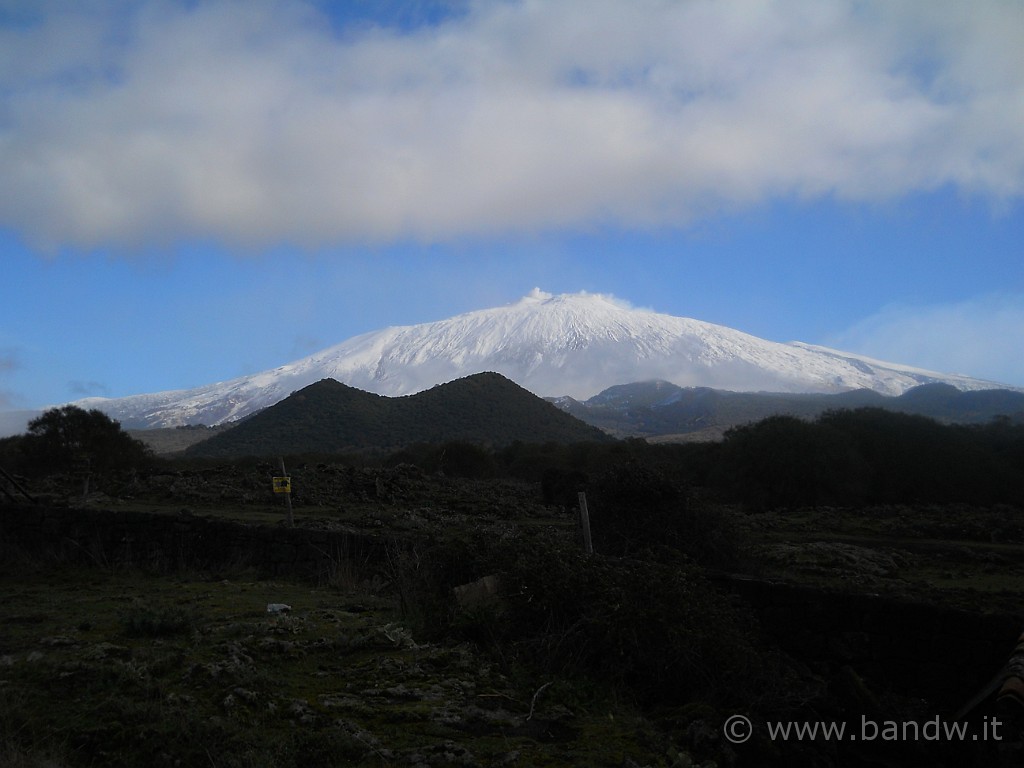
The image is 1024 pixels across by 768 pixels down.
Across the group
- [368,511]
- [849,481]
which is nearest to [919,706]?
[368,511]

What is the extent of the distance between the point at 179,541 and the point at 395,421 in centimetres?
5906

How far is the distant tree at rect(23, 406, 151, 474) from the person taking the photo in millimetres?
34812

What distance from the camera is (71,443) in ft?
115

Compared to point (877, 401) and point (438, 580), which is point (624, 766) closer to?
point (438, 580)

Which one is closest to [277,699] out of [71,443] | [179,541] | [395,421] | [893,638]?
[893,638]

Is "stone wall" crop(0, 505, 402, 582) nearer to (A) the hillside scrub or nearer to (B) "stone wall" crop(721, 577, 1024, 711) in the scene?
(B) "stone wall" crop(721, 577, 1024, 711)

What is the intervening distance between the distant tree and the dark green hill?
23052mm

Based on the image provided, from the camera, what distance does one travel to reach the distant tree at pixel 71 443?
34812 mm

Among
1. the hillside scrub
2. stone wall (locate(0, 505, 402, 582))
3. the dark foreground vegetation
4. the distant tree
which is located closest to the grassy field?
the dark foreground vegetation

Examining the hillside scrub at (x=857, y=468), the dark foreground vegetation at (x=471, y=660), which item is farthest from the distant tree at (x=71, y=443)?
the hillside scrub at (x=857, y=468)

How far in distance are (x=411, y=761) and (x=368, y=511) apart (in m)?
17.0

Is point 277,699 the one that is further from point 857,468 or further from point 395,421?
point 395,421

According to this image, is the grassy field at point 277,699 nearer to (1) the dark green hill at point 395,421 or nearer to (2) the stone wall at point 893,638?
(2) the stone wall at point 893,638

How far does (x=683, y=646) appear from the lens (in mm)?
5578
